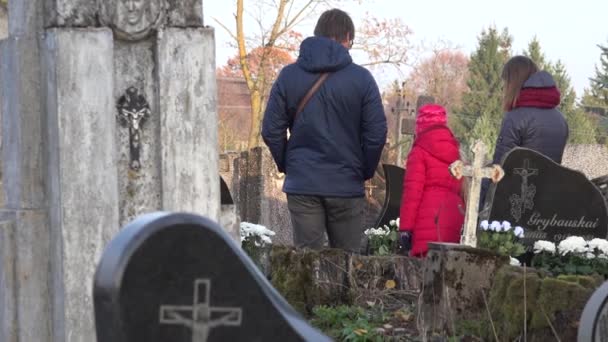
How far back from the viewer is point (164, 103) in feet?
18.0

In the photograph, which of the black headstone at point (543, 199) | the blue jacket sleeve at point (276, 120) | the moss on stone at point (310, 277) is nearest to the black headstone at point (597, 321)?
the moss on stone at point (310, 277)

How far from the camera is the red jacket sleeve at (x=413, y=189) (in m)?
8.65

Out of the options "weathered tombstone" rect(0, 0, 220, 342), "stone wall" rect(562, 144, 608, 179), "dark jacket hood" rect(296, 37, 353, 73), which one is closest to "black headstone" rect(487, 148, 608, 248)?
"dark jacket hood" rect(296, 37, 353, 73)

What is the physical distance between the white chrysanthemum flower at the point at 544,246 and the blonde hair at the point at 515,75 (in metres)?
1.04

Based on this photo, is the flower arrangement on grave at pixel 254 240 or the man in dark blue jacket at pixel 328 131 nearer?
the man in dark blue jacket at pixel 328 131

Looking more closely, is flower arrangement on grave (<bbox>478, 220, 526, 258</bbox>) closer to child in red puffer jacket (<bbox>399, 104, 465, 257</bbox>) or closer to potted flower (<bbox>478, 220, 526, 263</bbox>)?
potted flower (<bbox>478, 220, 526, 263</bbox>)

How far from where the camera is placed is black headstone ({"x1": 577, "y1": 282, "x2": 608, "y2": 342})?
3740 millimetres

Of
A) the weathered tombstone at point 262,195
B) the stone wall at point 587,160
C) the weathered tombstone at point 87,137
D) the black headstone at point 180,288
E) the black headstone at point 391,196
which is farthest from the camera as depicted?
the stone wall at point 587,160

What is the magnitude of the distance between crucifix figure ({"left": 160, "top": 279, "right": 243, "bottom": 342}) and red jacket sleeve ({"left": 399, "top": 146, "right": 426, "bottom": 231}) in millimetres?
6286

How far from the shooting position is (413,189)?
8648 mm

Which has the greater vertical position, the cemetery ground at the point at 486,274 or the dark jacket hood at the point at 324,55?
the dark jacket hood at the point at 324,55

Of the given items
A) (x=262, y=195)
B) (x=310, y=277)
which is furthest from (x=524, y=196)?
(x=262, y=195)

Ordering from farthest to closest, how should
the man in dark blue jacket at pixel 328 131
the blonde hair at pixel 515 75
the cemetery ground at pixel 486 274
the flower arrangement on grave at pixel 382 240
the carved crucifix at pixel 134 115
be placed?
the flower arrangement on grave at pixel 382 240 → the blonde hair at pixel 515 75 → the man in dark blue jacket at pixel 328 131 → the cemetery ground at pixel 486 274 → the carved crucifix at pixel 134 115

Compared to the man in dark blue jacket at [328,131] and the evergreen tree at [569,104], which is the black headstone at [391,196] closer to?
the man in dark blue jacket at [328,131]
